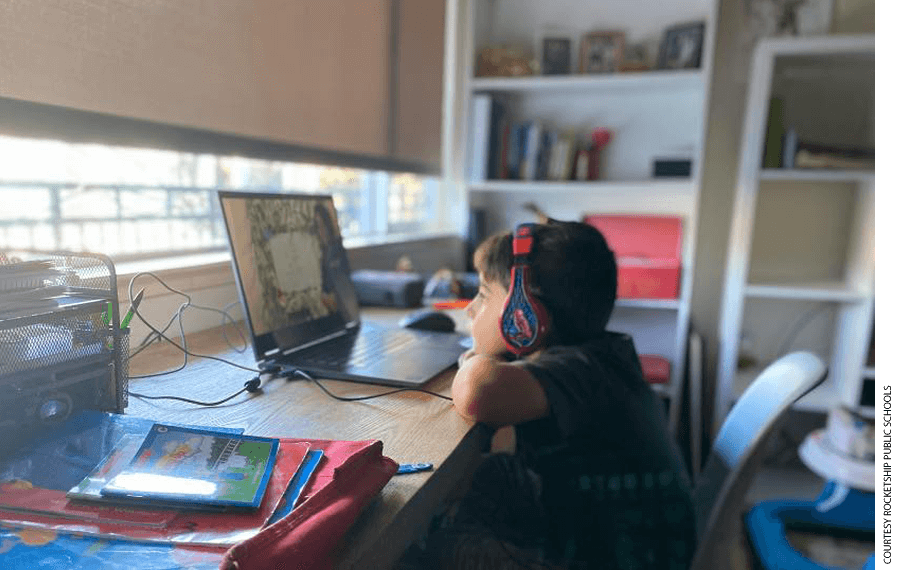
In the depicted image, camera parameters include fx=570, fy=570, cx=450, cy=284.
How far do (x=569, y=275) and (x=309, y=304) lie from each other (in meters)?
0.54

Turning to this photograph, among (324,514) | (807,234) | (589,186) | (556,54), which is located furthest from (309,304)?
(807,234)

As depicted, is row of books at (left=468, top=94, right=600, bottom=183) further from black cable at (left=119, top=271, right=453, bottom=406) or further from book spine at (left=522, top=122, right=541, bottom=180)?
black cable at (left=119, top=271, right=453, bottom=406)

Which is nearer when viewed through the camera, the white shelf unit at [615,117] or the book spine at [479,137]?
the white shelf unit at [615,117]

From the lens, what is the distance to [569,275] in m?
0.93

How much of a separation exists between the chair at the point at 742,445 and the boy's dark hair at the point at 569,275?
28cm

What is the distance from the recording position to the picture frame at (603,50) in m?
2.34

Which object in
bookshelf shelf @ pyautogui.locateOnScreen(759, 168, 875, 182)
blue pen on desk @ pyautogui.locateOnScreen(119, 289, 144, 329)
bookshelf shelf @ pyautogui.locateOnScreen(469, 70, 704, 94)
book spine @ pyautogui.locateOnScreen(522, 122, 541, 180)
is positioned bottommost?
blue pen on desk @ pyautogui.locateOnScreen(119, 289, 144, 329)

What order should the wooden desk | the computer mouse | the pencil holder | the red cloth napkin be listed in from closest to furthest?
the red cloth napkin
the wooden desk
the pencil holder
the computer mouse

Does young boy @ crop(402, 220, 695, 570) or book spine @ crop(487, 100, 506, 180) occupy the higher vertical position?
book spine @ crop(487, 100, 506, 180)

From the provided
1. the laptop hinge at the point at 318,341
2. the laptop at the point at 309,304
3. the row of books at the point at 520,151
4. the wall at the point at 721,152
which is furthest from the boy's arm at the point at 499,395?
the wall at the point at 721,152

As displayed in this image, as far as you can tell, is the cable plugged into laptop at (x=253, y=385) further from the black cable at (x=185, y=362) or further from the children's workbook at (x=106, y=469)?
the children's workbook at (x=106, y=469)

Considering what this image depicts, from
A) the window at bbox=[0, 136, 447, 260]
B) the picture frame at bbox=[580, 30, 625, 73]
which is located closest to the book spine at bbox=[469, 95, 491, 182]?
the picture frame at bbox=[580, 30, 625, 73]

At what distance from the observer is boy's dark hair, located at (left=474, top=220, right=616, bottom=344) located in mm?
932
